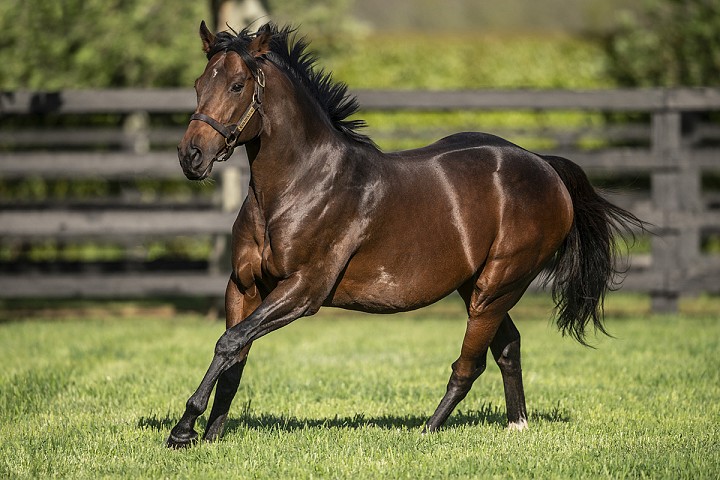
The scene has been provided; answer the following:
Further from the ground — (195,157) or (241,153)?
(195,157)

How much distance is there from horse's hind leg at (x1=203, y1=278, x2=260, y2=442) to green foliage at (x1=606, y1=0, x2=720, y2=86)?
35.2ft

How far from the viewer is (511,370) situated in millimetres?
6027

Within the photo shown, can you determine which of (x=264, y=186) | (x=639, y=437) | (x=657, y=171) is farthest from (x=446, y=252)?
(x=657, y=171)

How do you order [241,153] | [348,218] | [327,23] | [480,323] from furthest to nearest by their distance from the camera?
[327,23]
[241,153]
[480,323]
[348,218]

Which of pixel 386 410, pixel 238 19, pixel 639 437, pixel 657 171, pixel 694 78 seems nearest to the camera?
pixel 639 437

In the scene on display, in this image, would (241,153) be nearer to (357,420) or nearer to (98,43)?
(98,43)

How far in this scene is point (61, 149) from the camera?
1537 cm

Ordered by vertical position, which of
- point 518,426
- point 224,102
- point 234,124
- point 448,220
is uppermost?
point 224,102

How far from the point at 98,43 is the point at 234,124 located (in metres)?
9.34

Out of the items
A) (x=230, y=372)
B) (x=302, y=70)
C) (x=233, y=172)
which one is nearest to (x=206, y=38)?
(x=302, y=70)

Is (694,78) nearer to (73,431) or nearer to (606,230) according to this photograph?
(606,230)

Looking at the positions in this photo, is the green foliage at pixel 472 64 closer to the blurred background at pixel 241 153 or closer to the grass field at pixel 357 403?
the blurred background at pixel 241 153

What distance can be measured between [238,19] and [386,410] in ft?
22.2

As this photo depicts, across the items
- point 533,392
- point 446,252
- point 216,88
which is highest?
point 216,88
